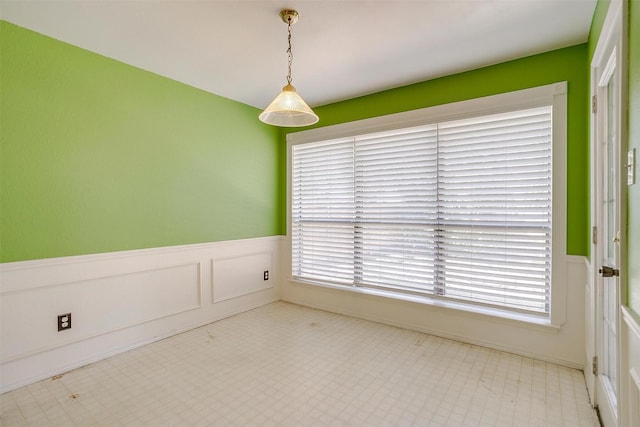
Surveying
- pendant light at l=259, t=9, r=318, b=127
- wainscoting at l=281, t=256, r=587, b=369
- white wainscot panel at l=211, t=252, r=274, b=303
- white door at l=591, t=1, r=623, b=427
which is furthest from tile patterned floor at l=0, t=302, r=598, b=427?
pendant light at l=259, t=9, r=318, b=127

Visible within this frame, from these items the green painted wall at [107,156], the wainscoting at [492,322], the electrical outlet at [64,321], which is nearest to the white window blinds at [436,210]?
the wainscoting at [492,322]

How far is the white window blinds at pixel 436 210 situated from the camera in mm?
2652

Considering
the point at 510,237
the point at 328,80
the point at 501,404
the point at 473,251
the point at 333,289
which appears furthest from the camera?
the point at 333,289

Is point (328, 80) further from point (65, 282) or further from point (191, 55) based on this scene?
point (65, 282)

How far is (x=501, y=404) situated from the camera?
204 centimetres

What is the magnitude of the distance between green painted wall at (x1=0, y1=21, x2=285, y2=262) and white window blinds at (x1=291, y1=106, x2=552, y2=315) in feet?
3.20

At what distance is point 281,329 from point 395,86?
2.80 meters

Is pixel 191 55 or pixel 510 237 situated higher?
pixel 191 55

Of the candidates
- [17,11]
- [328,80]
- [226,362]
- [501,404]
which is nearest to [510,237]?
[501,404]

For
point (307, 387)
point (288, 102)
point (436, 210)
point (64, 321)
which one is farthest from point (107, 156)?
point (436, 210)

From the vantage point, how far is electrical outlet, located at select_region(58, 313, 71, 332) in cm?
241

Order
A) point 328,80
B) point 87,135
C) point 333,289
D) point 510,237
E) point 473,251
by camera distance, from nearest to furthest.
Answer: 1. point 87,135
2. point 510,237
3. point 473,251
4. point 328,80
5. point 333,289

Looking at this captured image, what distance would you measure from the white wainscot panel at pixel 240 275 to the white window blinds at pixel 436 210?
1.36 feet

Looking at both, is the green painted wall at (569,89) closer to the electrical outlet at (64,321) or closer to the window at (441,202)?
the window at (441,202)
